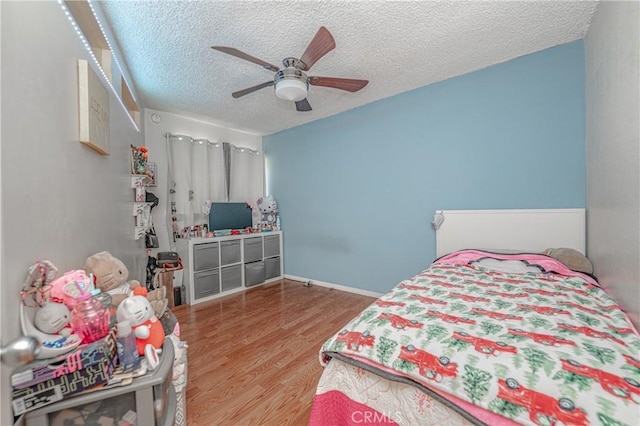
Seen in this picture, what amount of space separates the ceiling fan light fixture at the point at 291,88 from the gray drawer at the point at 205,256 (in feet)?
7.17

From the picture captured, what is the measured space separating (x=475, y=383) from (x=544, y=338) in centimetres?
40

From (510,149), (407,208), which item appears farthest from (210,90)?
(510,149)

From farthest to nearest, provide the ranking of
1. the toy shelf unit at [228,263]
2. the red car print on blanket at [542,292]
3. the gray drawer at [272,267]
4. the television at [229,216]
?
the gray drawer at [272,267] → the television at [229,216] → the toy shelf unit at [228,263] → the red car print on blanket at [542,292]

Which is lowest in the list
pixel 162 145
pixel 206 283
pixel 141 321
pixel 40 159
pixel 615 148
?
pixel 206 283

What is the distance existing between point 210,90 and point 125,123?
0.99 m

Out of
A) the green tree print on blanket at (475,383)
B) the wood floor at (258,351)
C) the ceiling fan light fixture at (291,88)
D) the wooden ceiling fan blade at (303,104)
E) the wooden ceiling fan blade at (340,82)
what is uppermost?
the wooden ceiling fan blade at (340,82)

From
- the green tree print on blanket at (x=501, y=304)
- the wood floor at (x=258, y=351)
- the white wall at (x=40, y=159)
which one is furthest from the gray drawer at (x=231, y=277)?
the green tree print on blanket at (x=501, y=304)

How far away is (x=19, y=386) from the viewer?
67 cm

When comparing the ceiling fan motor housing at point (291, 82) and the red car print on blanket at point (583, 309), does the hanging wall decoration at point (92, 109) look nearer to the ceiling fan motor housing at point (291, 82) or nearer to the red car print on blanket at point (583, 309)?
the ceiling fan motor housing at point (291, 82)

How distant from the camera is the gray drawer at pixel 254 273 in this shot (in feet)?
12.1

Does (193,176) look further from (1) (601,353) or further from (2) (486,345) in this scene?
(1) (601,353)

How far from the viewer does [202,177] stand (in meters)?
3.75

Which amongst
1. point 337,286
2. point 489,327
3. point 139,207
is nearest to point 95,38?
point 139,207

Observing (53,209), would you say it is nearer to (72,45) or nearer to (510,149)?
(72,45)
